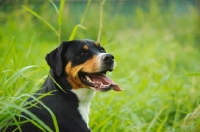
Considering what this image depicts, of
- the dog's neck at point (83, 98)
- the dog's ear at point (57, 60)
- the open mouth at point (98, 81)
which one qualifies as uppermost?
the dog's ear at point (57, 60)

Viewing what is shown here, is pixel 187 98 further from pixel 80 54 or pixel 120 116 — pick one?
pixel 80 54

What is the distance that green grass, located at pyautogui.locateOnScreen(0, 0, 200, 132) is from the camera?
4262mm

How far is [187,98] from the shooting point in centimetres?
554

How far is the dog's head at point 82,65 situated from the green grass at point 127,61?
0.55ft

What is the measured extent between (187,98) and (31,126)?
7.99 ft

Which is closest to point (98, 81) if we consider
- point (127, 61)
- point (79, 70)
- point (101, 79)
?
point (101, 79)

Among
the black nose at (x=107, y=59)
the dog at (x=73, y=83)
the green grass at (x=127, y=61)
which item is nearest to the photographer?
the dog at (x=73, y=83)

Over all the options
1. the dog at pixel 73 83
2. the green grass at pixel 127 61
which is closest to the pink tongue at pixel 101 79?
the dog at pixel 73 83

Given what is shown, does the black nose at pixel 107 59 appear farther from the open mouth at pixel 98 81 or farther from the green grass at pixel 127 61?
the green grass at pixel 127 61

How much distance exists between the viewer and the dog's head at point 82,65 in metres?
3.83

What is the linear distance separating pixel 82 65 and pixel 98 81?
0.18 meters

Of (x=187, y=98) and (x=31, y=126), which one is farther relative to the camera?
(x=187, y=98)

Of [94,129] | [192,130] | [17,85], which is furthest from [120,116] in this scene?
[17,85]

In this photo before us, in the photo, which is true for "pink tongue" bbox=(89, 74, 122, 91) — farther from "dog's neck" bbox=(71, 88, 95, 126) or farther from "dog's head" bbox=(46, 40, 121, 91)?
"dog's neck" bbox=(71, 88, 95, 126)
